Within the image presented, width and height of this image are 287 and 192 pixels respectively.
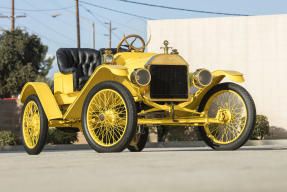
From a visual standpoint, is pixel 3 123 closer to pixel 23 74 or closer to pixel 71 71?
pixel 71 71

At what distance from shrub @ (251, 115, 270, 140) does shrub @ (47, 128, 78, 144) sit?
5.95m

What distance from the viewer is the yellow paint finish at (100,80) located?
25.3 ft

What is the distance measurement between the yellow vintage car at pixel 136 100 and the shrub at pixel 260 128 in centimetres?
907

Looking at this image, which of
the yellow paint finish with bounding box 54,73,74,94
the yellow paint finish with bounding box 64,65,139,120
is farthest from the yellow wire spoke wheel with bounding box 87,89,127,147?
the yellow paint finish with bounding box 54,73,74,94

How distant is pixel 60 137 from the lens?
18.3 meters

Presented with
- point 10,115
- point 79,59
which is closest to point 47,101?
point 79,59

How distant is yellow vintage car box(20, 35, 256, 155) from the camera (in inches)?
314

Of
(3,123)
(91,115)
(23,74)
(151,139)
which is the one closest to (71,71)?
(91,115)

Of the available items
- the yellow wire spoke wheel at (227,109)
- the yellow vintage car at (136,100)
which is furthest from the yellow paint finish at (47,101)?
the yellow wire spoke wheel at (227,109)

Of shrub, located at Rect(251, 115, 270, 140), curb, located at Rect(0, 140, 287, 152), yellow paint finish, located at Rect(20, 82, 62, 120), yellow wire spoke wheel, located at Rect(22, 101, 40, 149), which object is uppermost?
yellow paint finish, located at Rect(20, 82, 62, 120)

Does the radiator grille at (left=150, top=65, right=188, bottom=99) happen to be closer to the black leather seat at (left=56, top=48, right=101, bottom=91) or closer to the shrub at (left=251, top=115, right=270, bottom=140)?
the black leather seat at (left=56, top=48, right=101, bottom=91)

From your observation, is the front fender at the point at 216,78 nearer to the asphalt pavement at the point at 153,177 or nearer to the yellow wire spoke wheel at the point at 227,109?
the yellow wire spoke wheel at the point at 227,109

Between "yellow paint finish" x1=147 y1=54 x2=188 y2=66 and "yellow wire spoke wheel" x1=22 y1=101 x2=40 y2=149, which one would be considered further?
"yellow wire spoke wheel" x1=22 y1=101 x2=40 y2=149

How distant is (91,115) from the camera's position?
820 centimetres
